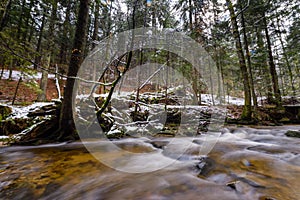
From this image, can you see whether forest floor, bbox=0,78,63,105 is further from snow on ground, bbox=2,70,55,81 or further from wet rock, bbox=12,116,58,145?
wet rock, bbox=12,116,58,145

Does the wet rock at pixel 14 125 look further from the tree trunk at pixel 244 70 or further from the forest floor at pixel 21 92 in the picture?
the tree trunk at pixel 244 70

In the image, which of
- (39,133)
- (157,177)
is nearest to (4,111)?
(39,133)

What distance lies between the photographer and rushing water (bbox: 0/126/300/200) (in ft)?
5.80

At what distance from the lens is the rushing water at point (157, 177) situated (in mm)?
1768

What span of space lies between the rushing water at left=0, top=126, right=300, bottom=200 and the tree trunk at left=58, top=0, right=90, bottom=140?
1.28 metres

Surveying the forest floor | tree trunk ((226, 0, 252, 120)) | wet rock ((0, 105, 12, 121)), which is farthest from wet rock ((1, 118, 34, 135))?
tree trunk ((226, 0, 252, 120))

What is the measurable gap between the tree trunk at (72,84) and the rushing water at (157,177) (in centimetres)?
128

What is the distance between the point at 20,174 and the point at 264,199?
317 cm

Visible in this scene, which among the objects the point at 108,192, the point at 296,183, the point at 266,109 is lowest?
the point at 108,192

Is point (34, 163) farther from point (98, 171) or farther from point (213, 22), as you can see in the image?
point (213, 22)

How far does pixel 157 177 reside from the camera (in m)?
2.21

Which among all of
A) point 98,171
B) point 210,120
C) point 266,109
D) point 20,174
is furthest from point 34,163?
point 266,109

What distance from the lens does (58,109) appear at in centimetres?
516

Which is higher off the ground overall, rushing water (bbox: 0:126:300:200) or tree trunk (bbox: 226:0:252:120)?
tree trunk (bbox: 226:0:252:120)
